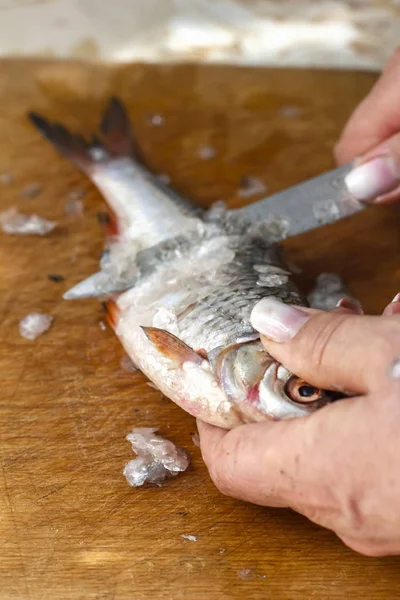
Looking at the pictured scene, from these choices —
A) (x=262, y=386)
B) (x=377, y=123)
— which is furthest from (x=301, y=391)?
(x=377, y=123)

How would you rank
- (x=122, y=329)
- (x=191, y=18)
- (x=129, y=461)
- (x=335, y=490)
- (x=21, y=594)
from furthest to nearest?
1. (x=191, y=18)
2. (x=122, y=329)
3. (x=129, y=461)
4. (x=21, y=594)
5. (x=335, y=490)

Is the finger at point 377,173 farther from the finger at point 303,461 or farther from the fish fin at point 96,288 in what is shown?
the finger at point 303,461

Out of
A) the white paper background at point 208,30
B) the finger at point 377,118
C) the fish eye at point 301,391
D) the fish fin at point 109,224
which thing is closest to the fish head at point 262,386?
the fish eye at point 301,391

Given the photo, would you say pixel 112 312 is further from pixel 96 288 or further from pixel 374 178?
pixel 374 178

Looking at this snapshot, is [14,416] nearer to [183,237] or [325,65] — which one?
[183,237]

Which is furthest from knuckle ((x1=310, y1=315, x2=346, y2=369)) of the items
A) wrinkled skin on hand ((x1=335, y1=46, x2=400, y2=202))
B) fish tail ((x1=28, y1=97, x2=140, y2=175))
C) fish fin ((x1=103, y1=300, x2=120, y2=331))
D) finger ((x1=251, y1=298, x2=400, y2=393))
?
fish tail ((x1=28, y1=97, x2=140, y2=175))

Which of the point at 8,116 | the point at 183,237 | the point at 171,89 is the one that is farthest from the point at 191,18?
the point at 183,237
